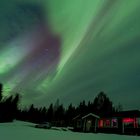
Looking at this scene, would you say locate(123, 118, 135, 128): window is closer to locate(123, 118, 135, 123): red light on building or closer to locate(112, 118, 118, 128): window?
locate(123, 118, 135, 123): red light on building

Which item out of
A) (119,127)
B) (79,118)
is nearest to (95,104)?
(79,118)

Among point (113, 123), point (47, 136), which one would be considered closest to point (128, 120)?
point (113, 123)

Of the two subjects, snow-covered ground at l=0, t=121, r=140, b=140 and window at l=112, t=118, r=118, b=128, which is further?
window at l=112, t=118, r=118, b=128

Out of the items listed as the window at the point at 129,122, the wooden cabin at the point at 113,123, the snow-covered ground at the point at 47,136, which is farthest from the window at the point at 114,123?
the snow-covered ground at the point at 47,136

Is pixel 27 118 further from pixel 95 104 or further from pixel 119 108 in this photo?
pixel 119 108

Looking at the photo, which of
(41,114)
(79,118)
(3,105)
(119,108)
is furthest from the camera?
(119,108)

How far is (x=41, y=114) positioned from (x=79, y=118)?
212 ft

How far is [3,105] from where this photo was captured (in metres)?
63.6

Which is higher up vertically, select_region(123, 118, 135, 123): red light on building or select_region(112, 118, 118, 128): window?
select_region(123, 118, 135, 123): red light on building

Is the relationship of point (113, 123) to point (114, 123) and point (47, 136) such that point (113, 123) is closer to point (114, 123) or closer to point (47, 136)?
point (114, 123)

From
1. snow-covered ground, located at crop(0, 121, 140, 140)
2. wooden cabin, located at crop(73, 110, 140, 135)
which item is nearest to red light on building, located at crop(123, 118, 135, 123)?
wooden cabin, located at crop(73, 110, 140, 135)

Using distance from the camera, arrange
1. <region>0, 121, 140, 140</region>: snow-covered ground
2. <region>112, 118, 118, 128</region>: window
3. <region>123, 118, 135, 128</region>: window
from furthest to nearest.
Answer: <region>112, 118, 118, 128</region>: window, <region>123, 118, 135, 128</region>: window, <region>0, 121, 140, 140</region>: snow-covered ground

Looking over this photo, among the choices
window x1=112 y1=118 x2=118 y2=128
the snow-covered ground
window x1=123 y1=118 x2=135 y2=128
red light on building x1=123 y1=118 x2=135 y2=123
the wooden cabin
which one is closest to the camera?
the snow-covered ground

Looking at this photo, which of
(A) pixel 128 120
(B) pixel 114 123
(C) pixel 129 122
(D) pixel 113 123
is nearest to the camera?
(C) pixel 129 122
